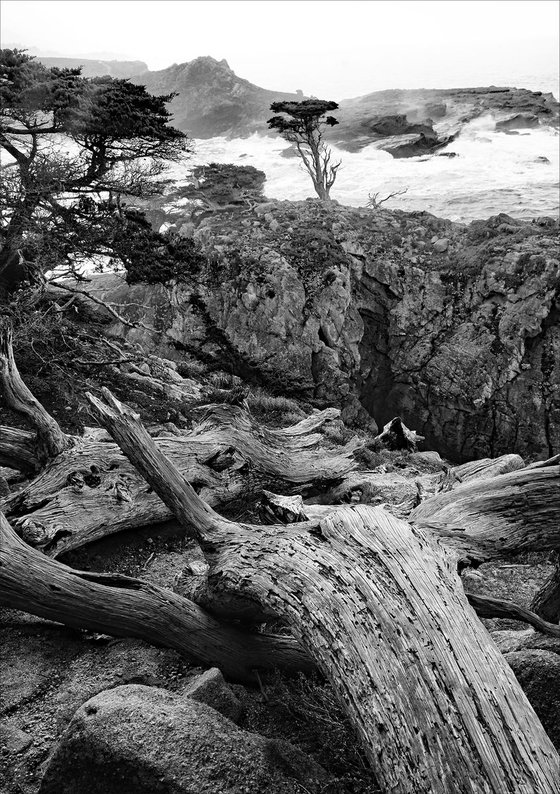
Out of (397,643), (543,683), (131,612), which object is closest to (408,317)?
(131,612)

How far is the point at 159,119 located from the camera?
11383 millimetres

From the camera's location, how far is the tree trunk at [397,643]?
2324mm

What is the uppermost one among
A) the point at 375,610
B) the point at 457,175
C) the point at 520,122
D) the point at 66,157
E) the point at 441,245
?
the point at 520,122

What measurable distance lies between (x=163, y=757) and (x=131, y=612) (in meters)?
1.35

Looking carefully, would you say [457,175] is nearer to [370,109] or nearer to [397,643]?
[370,109]

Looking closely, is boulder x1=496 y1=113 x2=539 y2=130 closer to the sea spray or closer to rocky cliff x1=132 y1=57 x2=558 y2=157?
rocky cliff x1=132 y1=57 x2=558 y2=157

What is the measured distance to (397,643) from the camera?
9.05ft

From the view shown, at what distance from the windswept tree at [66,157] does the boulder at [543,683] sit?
9475 millimetres

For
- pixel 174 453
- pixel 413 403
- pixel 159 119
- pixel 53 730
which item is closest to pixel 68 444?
pixel 174 453

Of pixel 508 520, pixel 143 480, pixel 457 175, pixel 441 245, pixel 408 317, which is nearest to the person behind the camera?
pixel 508 520

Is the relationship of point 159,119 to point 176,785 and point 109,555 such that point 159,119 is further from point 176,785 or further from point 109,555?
point 176,785

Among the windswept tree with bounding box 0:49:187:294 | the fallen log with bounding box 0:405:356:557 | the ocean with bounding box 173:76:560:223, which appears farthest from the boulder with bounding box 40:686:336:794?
the ocean with bounding box 173:76:560:223

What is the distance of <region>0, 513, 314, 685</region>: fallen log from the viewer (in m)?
3.89

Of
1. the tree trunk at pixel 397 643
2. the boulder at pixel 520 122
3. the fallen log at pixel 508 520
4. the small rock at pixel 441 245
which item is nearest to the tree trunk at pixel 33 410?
the tree trunk at pixel 397 643
